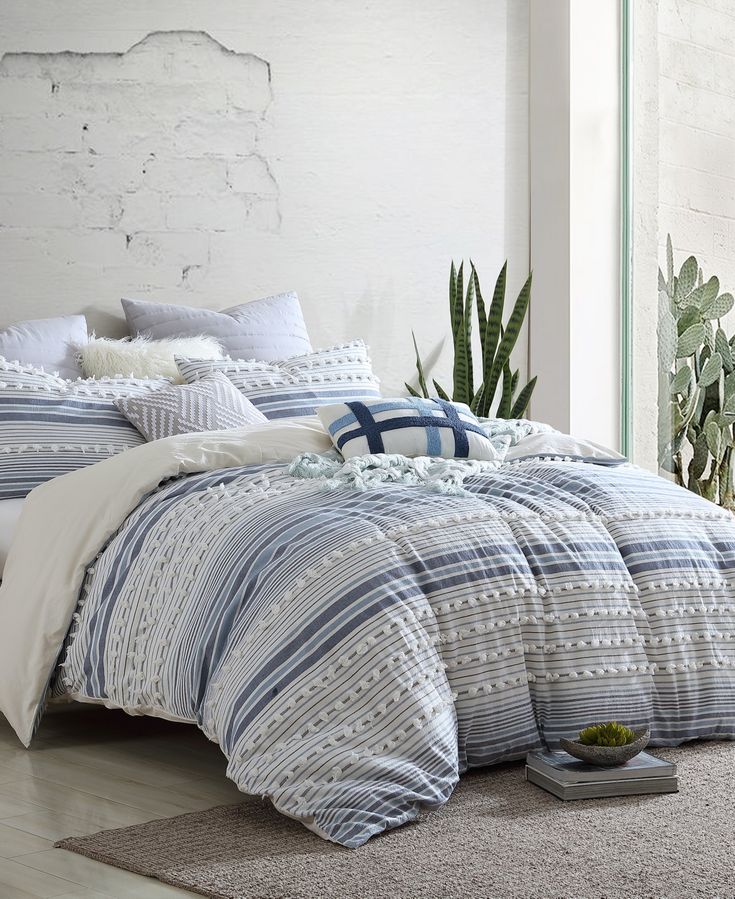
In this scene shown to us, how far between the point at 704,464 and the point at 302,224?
1891 mm

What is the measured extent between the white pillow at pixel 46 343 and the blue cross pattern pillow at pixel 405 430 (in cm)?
123

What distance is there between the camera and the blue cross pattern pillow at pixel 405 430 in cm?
279

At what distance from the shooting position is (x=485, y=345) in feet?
16.0

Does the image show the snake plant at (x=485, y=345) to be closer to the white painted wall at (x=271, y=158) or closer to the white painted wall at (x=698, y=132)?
the white painted wall at (x=271, y=158)

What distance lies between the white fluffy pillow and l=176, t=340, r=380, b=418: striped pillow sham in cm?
7

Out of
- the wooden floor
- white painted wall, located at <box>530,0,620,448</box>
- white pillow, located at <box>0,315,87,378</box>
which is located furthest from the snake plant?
the wooden floor

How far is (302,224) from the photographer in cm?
477

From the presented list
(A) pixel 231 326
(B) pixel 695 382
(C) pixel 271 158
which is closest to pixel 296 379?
(A) pixel 231 326

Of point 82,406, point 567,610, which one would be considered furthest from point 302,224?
point 567,610

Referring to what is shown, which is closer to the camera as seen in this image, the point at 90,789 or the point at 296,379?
the point at 90,789

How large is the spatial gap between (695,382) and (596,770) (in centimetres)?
328

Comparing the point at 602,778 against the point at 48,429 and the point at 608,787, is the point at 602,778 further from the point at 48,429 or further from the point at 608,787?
the point at 48,429

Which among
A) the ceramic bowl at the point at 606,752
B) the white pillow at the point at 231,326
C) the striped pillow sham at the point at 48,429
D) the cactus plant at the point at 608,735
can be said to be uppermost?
the white pillow at the point at 231,326

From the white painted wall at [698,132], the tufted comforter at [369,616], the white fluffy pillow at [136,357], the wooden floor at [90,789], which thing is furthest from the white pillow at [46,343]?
the white painted wall at [698,132]
